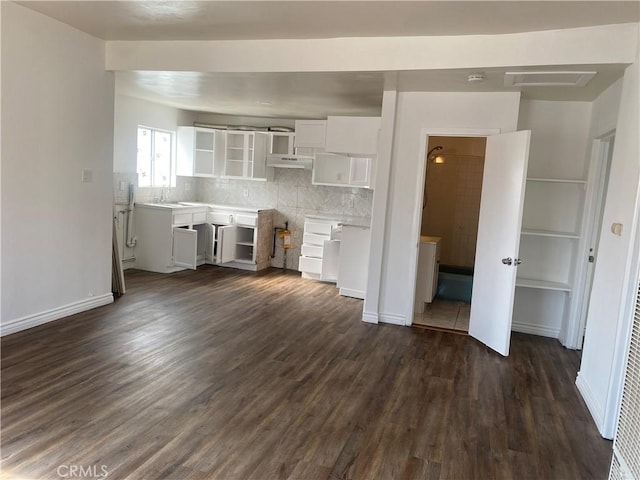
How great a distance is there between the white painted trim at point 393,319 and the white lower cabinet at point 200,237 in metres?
2.76

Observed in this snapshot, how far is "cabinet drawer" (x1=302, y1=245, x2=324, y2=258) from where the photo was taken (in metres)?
6.67

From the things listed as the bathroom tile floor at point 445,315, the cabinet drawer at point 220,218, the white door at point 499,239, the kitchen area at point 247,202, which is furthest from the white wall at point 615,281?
the cabinet drawer at point 220,218

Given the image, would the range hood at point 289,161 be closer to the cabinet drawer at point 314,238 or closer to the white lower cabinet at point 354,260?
the cabinet drawer at point 314,238

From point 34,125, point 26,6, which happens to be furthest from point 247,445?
point 26,6

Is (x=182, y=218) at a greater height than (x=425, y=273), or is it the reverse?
(x=182, y=218)

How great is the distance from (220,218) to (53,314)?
3279 millimetres

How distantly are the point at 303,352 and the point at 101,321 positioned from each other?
1.88 metres

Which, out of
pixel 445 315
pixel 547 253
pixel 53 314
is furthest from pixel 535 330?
pixel 53 314

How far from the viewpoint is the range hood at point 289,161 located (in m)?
7.09

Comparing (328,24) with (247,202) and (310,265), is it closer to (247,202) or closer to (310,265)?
(310,265)

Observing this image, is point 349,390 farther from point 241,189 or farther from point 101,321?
point 241,189

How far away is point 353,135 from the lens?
5027mm

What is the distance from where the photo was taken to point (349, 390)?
127 inches

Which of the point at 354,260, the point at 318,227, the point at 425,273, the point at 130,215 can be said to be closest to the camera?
the point at 425,273
